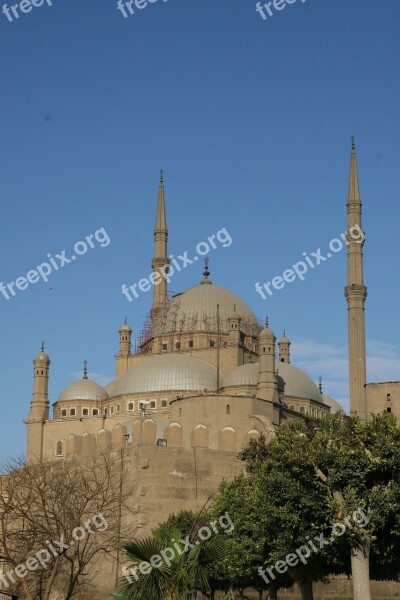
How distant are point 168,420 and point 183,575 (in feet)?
121

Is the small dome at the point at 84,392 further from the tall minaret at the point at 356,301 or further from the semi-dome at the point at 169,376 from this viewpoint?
the tall minaret at the point at 356,301

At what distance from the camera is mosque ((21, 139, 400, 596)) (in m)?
47.2

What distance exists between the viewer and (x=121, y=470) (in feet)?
152

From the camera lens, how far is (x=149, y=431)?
54.0 meters

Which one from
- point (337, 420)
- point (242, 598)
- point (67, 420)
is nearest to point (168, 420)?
point (67, 420)

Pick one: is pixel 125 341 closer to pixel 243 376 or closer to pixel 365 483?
pixel 243 376

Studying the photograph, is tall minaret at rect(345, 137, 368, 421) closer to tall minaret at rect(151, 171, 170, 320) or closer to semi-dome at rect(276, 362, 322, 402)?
semi-dome at rect(276, 362, 322, 402)

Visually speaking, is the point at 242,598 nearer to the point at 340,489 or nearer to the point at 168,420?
the point at 340,489

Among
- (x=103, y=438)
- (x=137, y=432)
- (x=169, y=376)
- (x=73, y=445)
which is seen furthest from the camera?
(x=169, y=376)

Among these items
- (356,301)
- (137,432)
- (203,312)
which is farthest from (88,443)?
(356,301)

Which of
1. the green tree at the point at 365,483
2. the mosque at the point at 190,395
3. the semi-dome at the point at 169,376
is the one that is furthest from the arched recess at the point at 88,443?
the green tree at the point at 365,483

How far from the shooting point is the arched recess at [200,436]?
51625 mm

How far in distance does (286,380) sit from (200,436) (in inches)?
496

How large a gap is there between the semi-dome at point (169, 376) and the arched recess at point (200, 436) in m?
8.70
